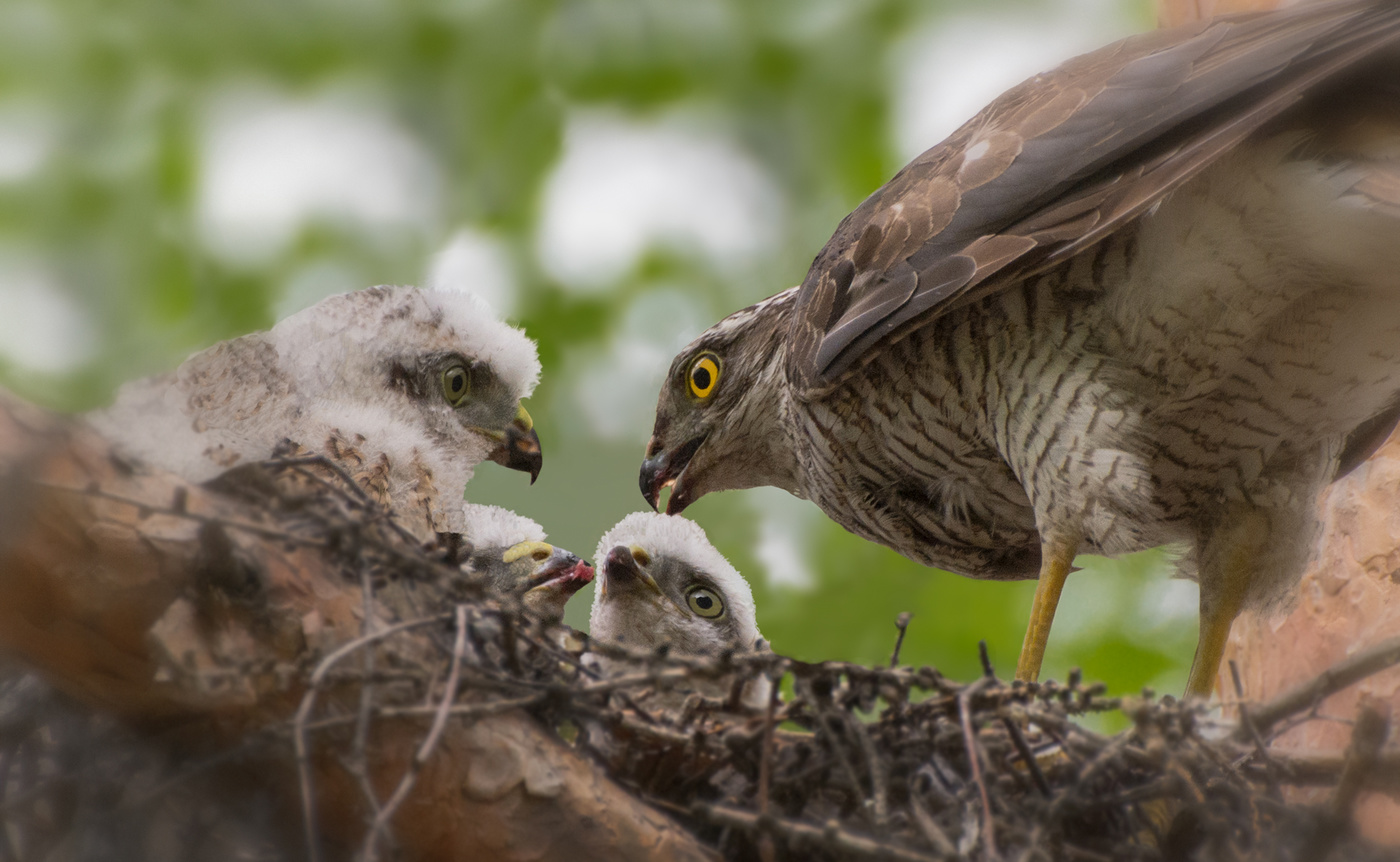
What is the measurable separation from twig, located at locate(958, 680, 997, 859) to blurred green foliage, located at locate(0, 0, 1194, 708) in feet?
9.11

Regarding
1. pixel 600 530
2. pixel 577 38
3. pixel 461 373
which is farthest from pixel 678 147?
pixel 461 373

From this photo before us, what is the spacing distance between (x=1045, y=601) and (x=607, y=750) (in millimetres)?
1447

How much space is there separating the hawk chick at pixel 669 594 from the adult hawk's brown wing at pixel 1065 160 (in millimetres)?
656

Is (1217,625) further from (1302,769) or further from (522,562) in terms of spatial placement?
(522,562)

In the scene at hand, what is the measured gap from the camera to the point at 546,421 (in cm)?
470

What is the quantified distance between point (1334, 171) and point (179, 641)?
253 cm

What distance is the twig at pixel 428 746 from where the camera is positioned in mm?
1407

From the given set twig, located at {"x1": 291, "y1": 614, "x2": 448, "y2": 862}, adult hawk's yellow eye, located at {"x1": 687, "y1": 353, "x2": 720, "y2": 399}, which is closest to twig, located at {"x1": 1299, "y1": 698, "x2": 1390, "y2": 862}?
twig, located at {"x1": 291, "y1": 614, "x2": 448, "y2": 862}

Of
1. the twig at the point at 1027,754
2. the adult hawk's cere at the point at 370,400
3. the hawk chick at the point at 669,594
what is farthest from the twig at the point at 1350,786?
the hawk chick at the point at 669,594

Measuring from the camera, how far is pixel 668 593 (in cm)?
343

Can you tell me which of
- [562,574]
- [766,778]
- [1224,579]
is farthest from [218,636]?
[1224,579]

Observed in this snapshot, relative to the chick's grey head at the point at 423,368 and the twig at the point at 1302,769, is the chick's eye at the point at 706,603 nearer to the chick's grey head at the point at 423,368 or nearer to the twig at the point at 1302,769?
the chick's grey head at the point at 423,368

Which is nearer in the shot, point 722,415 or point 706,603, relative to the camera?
point 706,603

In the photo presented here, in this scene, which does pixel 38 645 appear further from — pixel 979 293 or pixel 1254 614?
pixel 1254 614
